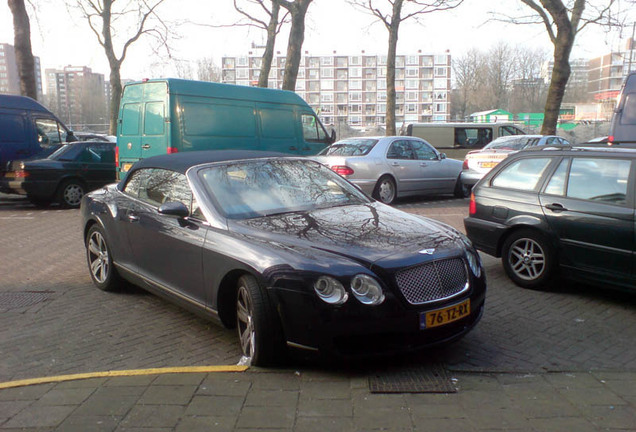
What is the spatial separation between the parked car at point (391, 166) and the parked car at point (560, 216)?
18.3ft

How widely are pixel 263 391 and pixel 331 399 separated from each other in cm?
44

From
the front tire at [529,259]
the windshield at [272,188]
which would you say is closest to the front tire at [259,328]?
the windshield at [272,188]

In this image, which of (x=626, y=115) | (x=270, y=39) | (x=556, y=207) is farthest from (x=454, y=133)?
(x=556, y=207)

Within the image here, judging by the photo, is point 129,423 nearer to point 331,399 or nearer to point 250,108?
point 331,399

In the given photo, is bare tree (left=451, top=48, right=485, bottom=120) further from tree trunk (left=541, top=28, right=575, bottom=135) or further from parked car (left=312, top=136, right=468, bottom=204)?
parked car (left=312, top=136, right=468, bottom=204)

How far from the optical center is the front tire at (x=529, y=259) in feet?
18.6

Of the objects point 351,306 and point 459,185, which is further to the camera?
point 459,185

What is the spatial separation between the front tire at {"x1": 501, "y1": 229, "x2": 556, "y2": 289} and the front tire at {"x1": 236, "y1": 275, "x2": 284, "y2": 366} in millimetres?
3223

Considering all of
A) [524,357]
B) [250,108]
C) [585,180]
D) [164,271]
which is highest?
[250,108]

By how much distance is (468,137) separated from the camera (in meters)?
23.6

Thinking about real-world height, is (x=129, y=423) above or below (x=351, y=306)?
below

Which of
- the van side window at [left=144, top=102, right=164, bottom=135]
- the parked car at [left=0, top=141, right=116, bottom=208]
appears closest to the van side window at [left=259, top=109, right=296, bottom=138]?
the van side window at [left=144, top=102, right=164, bottom=135]

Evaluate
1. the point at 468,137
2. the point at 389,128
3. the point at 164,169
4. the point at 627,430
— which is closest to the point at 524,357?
the point at 627,430

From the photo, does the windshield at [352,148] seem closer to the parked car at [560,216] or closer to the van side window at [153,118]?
the van side window at [153,118]
